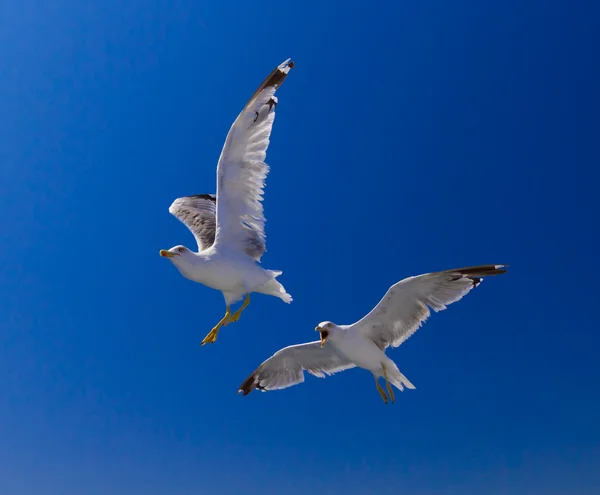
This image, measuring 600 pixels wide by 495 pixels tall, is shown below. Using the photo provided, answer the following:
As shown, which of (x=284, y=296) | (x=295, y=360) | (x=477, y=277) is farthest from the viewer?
(x=295, y=360)

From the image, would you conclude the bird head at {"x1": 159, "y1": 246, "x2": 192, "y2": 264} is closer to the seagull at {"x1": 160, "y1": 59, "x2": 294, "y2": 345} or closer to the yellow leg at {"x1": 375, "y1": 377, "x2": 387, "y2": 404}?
the seagull at {"x1": 160, "y1": 59, "x2": 294, "y2": 345}

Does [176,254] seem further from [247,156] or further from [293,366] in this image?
[293,366]

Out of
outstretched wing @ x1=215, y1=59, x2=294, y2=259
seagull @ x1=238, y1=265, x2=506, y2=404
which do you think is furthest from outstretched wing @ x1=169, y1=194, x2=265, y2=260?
seagull @ x1=238, y1=265, x2=506, y2=404

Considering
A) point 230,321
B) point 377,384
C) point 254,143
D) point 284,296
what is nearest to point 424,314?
point 377,384

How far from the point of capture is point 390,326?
8.98 metres

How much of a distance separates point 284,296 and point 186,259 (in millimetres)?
1419

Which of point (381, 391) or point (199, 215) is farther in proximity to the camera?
point (199, 215)

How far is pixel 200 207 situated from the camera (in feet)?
38.5

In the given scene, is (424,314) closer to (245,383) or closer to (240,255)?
(240,255)

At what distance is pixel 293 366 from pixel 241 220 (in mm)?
2791

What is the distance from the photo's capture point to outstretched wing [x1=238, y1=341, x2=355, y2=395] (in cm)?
990

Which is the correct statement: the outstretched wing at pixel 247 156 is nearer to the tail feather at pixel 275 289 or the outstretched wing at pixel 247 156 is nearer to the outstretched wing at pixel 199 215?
the tail feather at pixel 275 289

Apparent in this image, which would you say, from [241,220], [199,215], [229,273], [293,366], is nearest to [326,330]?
A: [229,273]

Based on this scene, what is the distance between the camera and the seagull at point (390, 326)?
8242mm
